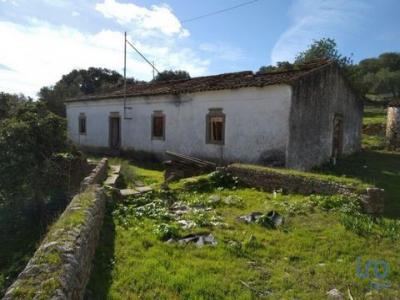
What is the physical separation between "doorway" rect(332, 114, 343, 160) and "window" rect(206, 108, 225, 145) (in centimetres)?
549

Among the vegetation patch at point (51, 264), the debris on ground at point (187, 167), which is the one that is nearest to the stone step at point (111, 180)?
the debris on ground at point (187, 167)

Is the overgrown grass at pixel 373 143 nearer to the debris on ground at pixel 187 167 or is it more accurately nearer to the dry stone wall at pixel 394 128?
the dry stone wall at pixel 394 128

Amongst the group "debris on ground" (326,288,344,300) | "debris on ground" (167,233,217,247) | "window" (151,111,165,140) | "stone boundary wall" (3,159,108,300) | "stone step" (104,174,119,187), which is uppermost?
"window" (151,111,165,140)

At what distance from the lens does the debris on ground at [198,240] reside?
19.1 feet

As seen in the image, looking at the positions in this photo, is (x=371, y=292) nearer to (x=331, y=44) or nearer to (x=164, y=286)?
(x=164, y=286)

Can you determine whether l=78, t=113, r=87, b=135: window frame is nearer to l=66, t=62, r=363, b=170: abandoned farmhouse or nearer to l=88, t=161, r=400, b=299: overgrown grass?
l=66, t=62, r=363, b=170: abandoned farmhouse

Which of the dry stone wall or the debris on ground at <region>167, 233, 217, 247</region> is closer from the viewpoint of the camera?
the debris on ground at <region>167, 233, 217, 247</region>

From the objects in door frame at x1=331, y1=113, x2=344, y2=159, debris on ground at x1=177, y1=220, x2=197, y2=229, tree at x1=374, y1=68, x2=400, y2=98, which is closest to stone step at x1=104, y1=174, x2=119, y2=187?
debris on ground at x1=177, y1=220, x2=197, y2=229

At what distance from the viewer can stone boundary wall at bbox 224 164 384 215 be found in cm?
744

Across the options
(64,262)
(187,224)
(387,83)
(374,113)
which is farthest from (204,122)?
(387,83)

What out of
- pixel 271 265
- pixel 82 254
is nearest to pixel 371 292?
pixel 271 265

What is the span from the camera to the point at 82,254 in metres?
4.28

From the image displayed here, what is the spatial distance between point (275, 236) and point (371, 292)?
2049 mm
